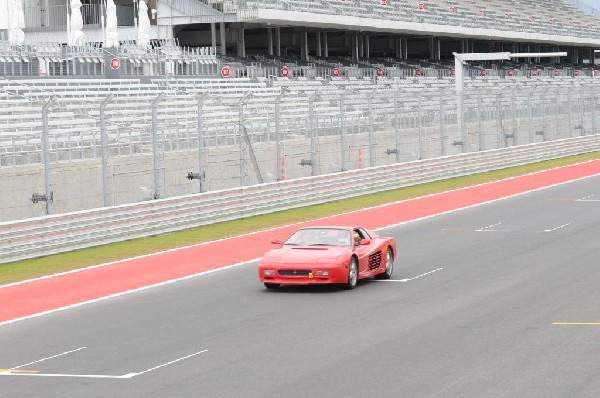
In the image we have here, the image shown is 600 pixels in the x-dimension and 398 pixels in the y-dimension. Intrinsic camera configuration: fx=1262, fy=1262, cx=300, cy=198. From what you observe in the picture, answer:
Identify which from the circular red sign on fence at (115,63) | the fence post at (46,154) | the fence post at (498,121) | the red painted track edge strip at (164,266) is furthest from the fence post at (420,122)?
the fence post at (46,154)

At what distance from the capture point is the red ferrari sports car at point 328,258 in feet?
61.8

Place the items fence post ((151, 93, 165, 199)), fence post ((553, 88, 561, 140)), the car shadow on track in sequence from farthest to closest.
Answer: fence post ((553, 88, 561, 140)) → fence post ((151, 93, 165, 199)) → the car shadow on track

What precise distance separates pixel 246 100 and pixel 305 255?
47.5 ft

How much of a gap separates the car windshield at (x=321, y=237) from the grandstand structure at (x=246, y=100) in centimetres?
655

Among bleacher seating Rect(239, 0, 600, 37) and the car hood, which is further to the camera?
bleacher seating Rect(239, 0, 600, 37)

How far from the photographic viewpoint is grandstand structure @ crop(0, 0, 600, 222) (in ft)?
92.3

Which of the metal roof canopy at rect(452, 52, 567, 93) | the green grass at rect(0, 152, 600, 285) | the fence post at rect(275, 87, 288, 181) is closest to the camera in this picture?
the green grass at rect(0, 152, 600, 285)

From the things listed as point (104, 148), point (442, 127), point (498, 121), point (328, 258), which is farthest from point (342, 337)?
point (498, 121)

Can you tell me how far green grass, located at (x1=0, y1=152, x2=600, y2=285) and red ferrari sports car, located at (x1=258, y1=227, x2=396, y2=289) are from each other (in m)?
5.06

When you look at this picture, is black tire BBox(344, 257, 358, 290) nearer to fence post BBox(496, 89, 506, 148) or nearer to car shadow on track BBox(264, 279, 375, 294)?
car shadow on track BBox(264, 279, 375, 294)

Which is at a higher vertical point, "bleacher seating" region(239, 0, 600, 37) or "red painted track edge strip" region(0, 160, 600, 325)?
"bleacher seating" region(239, 0, 600, 37)

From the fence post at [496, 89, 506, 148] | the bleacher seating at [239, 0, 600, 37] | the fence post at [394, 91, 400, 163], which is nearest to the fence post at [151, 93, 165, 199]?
the fence post at [394, 91, 400, 163]

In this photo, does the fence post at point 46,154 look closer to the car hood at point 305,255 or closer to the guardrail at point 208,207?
the guardrail at point 208,207

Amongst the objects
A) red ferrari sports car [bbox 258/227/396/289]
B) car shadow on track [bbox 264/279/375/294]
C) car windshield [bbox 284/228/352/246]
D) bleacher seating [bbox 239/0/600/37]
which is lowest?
car shadow on track [bbox 264/279/375/294]
